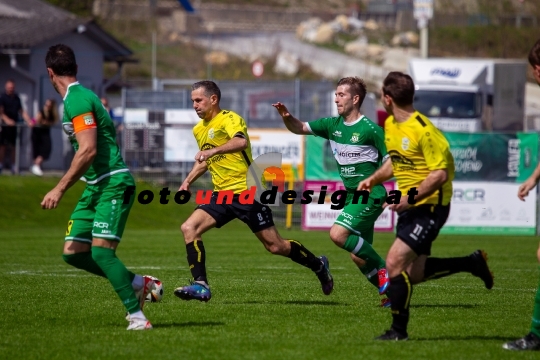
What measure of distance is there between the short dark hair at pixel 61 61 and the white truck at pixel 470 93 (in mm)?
24674

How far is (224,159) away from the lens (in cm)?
1027

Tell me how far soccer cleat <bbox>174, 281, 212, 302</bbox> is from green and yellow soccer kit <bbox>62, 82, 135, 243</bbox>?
1604 millimetres

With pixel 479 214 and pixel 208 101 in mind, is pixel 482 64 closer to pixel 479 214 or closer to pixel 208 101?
pixel 479 214

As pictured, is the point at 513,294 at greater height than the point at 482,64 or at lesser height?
lesser

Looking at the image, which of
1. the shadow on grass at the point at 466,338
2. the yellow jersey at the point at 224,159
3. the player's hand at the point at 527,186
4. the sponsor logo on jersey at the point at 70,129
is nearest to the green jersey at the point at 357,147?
the yellow jersey at the point at 224,159

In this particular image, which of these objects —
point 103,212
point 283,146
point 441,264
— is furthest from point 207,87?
point 283,146

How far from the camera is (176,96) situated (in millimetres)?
30562

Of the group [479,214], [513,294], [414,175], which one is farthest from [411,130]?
[479,214]

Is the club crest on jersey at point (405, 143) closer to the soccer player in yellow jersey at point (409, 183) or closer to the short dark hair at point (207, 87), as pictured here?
the soccer player in yellow jersey at point (409, 183)

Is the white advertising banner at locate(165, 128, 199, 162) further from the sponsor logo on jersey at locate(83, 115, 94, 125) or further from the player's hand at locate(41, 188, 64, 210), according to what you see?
the player's hand at locate(41, 188, 64, 210)

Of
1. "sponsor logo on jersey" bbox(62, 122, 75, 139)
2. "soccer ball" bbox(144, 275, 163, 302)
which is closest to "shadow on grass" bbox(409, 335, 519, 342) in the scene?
"soccer ball" bbox(144, 275, 163, 302)

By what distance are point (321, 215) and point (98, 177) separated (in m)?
15.1

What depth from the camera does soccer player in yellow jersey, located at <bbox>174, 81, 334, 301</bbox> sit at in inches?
395

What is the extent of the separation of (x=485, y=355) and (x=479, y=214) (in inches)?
621
